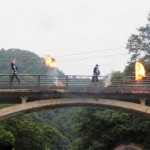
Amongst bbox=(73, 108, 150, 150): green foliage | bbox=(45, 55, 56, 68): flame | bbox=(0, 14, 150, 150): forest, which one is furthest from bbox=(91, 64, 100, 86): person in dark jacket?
bbox=(73, 108, 150, 150): green foliage

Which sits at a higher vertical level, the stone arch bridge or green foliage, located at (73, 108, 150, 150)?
the stone arch bridge

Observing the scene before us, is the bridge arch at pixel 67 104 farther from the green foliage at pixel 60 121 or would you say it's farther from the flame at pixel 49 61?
the green foliage at pixel 60 121

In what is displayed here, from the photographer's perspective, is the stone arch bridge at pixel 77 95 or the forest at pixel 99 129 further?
the forest at pixel 99 129

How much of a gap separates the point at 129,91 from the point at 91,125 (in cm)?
969

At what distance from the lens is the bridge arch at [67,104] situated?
1160 centimetres

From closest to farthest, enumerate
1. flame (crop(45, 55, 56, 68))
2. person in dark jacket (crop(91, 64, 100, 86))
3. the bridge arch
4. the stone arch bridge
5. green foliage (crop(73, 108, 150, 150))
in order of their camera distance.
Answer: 1. the bridge arch
2. the stone arch bridge
3. person in dark jacket (crop(91, 64, 100, 86))
4. flame (crop(45, 55, 56, 68))
5. green foliage (crop(73, 108, 150, 150))

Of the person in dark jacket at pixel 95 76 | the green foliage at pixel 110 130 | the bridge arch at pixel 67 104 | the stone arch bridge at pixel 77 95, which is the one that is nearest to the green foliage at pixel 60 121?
the green foliage at pixel 110 130

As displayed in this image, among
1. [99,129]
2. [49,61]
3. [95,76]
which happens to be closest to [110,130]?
[99,129]

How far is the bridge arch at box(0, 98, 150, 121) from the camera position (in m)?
11.6

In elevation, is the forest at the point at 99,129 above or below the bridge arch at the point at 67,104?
below

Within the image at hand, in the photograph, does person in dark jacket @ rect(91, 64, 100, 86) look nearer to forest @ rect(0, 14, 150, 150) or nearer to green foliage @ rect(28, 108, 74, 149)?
forest @ rect(0, 14, 150, 150)

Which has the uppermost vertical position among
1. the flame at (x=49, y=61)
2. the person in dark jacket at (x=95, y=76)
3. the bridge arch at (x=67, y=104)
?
→ the flame at (x=49, y=61)

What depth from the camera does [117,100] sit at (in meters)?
12.6

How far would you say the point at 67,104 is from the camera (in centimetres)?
1249
